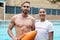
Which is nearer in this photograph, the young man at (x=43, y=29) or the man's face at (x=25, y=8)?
the man's face at (x=25, y=8)

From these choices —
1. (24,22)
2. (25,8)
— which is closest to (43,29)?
(24,22)

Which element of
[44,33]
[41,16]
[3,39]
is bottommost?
[3,39]

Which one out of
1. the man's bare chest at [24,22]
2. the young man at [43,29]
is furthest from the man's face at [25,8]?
the young man at [43,29]

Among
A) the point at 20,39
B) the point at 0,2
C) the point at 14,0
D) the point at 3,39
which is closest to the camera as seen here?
the point at 20,39

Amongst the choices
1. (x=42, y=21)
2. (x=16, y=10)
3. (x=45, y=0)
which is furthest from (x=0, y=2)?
(x=42, y=21)

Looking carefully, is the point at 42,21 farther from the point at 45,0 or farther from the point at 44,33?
the point at 45,0

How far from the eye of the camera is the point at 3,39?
33.1 ft

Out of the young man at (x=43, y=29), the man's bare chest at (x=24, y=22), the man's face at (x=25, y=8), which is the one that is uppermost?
the man's face at (x=25, y=8)

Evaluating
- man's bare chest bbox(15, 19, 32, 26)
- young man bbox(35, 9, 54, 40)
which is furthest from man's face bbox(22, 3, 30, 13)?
young man bbox(35, 9, 54, 40)

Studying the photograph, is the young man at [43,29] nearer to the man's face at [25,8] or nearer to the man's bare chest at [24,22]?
the man's bare chest at [24,22]

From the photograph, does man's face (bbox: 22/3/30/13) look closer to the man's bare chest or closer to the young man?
the man's bare chest

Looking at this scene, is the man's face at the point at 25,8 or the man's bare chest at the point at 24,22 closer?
the man's face at the point at 25,8

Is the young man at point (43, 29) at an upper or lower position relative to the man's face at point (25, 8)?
lower

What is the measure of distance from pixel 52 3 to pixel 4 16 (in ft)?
44.6
